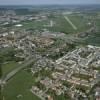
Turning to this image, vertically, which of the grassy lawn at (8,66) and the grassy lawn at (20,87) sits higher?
the grassy lawn at (8,66)

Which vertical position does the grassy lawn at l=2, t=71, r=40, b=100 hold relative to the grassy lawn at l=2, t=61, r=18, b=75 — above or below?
below

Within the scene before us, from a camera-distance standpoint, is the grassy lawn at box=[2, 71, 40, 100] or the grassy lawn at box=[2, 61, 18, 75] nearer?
the grassy lawn at box=[2, 71, 40, 100]

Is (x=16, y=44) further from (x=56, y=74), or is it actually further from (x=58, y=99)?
(x=58, y=99)

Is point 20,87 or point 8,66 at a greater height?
point 8,66

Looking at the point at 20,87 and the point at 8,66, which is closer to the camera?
the point at 20,87

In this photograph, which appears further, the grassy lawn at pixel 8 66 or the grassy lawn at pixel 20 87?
the grassy lawn at pixel 8 66
